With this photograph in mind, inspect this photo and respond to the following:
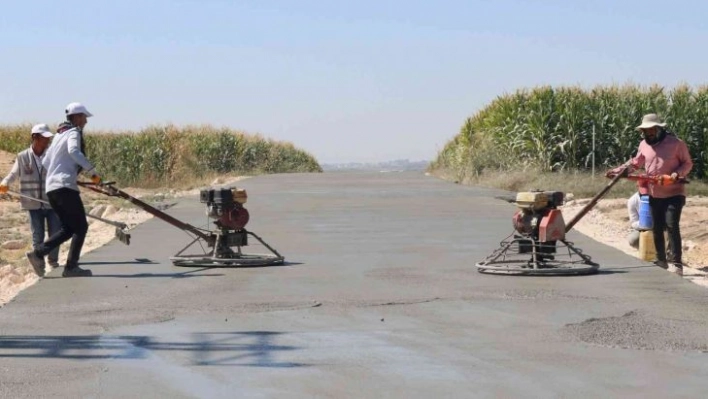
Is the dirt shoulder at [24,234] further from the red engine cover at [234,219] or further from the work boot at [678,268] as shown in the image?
the work boot at [678,268]

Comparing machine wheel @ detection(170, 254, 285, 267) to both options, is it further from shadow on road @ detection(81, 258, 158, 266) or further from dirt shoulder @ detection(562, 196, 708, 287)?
dirt shoulder @ detection(562, 196, 708, 287)

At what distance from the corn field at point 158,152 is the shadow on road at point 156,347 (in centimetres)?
3645

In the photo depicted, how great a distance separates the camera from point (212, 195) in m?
14.7

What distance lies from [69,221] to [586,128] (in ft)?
86.6

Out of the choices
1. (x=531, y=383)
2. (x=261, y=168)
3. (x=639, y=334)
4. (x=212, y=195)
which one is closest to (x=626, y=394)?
(x=531, y=383)

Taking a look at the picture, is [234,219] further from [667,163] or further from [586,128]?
[586,128]

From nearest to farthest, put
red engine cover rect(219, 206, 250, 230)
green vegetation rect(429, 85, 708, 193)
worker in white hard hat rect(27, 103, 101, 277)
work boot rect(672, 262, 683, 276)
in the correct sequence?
worker in white hard hat rect(27, 103, 101, 277) < work boot rect(672, 262, 683, 276) < red engine cover rect(219, 206, 250, 230) < green vegetation rect(429, 85, 708, 193)

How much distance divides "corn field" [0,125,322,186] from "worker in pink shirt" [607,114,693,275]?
33120 mm

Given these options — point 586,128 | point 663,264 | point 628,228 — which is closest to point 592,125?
point 586,128

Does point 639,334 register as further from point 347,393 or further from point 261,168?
point 261,168

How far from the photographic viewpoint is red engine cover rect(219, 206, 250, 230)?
48.8 feet

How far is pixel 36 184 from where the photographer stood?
15328mm

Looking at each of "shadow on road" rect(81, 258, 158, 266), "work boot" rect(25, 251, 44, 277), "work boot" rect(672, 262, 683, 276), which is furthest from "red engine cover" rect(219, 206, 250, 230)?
"work boot" rect(672, 262, 683, 276)

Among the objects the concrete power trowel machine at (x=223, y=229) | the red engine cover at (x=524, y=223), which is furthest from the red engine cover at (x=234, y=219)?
the red engine cover at (x=524, y=223)
